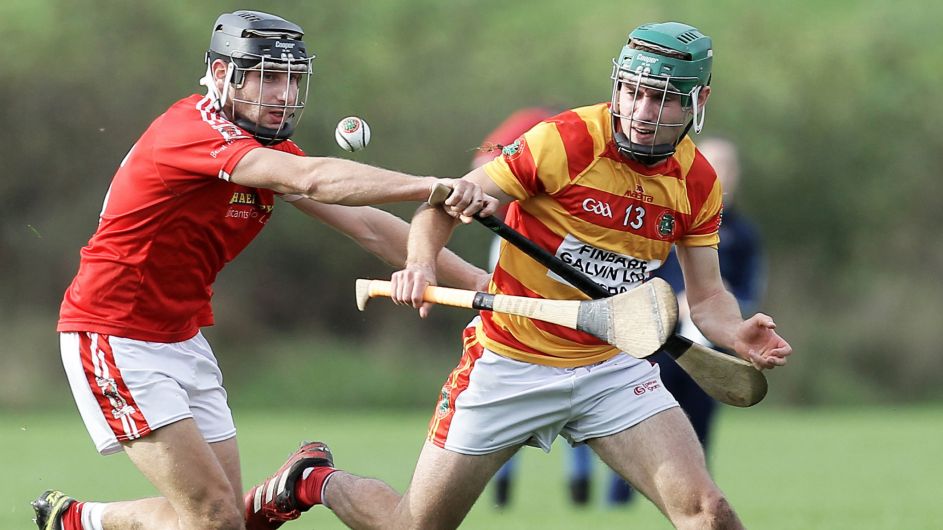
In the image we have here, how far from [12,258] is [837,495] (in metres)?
12.5

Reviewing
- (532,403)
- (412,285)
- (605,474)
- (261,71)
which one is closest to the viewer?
(412,285)

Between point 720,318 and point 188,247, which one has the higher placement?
point 188,247

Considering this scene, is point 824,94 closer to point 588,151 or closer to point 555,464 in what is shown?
point 555,464

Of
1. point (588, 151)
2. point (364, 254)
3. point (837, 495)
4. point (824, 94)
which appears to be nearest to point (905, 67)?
point (824, 94)

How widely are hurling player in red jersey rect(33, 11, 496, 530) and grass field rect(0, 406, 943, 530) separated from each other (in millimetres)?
2724

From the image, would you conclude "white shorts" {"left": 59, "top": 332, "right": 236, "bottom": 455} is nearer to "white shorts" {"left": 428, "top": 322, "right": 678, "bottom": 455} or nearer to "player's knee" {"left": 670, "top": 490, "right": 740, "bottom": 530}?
"white shorts" {"left": 428, "top": 322, "right": 678, "bottom": 455}

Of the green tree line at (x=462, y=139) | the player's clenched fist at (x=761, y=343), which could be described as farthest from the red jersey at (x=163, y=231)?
the green tree line at (x=462, y=139)

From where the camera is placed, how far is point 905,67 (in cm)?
2183

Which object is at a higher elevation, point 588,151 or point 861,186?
point 588,151

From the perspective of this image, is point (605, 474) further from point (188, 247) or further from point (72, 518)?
point (188, 247)

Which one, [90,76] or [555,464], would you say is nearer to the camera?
[555,464]

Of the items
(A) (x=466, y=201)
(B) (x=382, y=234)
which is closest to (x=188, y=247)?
(B) (x=382, y=234)

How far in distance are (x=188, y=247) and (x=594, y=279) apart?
4.53ft

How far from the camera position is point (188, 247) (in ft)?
16.9
